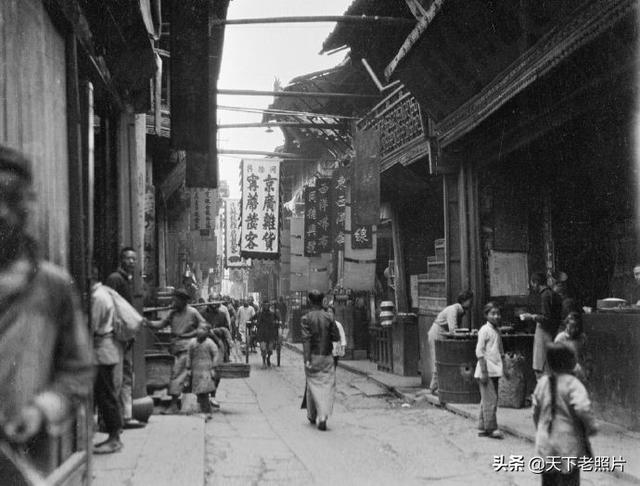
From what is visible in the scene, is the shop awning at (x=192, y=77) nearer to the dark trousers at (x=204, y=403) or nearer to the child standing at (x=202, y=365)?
the child standing at (x=202, y=365)

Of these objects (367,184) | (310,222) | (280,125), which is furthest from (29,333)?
(310,222)

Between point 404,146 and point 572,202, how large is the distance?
3.62 metres

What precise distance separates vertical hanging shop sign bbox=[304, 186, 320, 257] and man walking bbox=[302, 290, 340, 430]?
1024cm

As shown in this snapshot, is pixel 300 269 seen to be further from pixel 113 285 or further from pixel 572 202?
pixel 113 285

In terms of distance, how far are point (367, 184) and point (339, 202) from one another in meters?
4.96

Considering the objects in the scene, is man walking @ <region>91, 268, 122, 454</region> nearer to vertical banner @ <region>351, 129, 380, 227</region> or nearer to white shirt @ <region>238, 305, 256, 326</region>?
vertical banner @ <region>351, 129, 380, 227</region>

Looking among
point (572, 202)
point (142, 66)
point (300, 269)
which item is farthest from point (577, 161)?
point (300, 269)

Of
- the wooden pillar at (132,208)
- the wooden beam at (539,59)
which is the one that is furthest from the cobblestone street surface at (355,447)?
the wooden beam at (539,59)

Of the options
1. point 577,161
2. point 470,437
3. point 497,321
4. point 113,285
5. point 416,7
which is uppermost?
point 416,7

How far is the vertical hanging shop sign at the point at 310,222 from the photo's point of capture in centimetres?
2081

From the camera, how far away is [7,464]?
8.20 ft

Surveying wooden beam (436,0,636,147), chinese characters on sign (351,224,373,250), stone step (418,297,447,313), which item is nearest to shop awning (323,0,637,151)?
wooden beam (436,0,636,147)

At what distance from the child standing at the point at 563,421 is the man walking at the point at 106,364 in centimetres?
362

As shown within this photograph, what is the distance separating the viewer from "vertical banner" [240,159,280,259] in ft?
67.3
